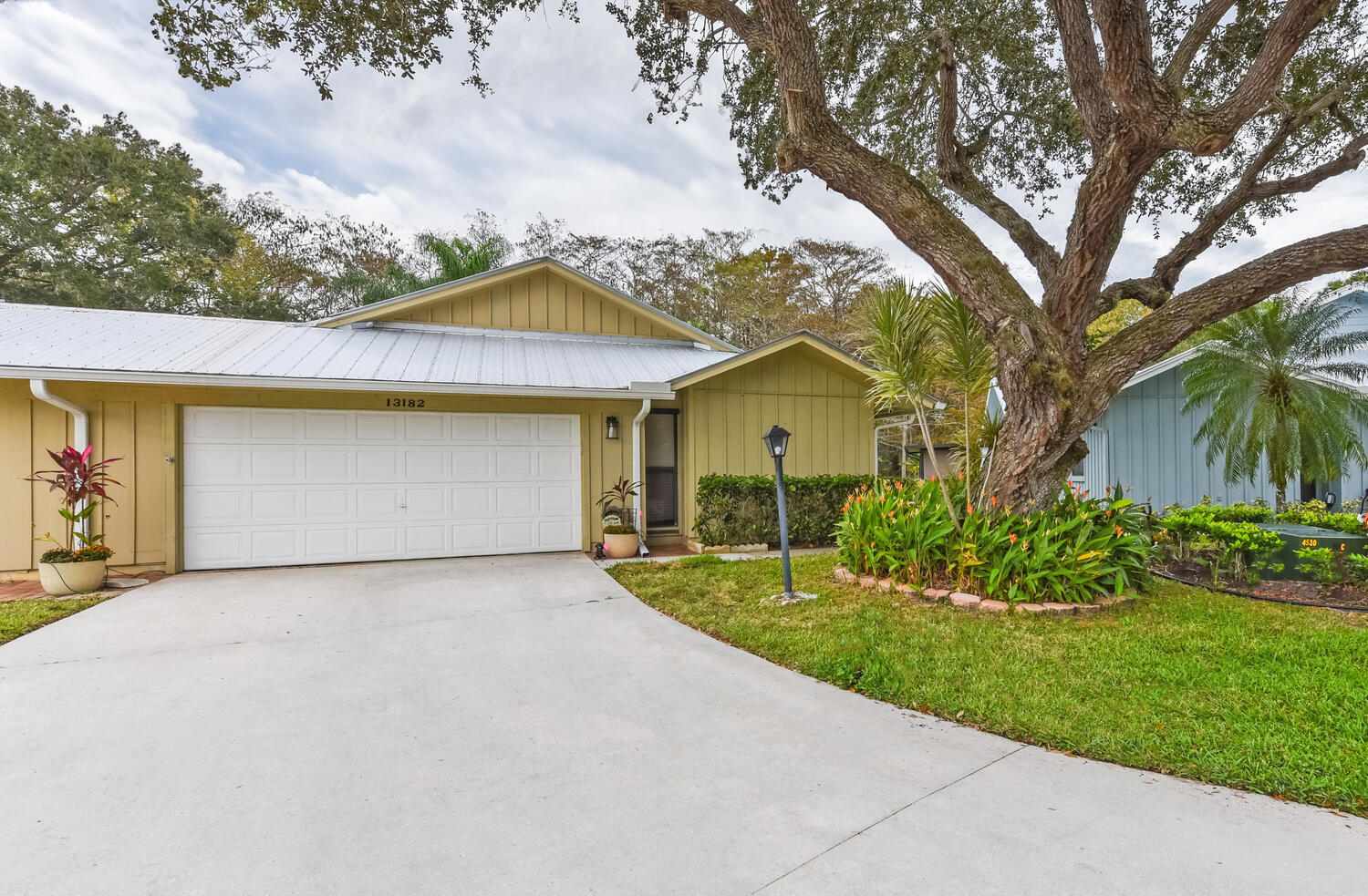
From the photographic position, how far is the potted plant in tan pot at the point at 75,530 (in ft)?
18.9

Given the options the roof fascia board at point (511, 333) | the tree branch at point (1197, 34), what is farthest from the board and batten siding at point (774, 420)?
the tree branch at point (1197, 34)

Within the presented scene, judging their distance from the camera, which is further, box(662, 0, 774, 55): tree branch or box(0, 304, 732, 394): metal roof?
box(0, 304, 732, 394): metal roof

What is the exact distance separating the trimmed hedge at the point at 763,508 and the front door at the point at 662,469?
23.8 inches

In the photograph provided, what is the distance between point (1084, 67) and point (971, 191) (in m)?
1.35

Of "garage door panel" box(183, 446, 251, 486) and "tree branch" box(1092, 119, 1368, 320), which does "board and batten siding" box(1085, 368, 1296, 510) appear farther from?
"garage door panel" box(183, 446, 251, 486)

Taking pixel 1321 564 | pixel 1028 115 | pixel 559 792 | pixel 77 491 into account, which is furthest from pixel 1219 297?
pixel 77 491

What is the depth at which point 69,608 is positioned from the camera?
5172 millimetres

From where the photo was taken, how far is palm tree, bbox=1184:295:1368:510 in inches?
271

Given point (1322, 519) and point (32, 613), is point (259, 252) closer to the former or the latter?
point (32, 613)

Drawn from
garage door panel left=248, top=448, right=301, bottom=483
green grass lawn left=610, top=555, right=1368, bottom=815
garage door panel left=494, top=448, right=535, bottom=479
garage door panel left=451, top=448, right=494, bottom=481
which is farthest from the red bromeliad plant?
green grass lawn left=610, top=555, right=1368, bottom=815

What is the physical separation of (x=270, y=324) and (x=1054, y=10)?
10.6 m

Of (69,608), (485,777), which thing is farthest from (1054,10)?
(69,608)

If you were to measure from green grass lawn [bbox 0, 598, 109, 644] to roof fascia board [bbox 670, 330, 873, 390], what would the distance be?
6.28m

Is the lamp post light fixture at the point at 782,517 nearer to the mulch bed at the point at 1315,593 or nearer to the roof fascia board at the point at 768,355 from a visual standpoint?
the roof fascia board at the point at 768,355
